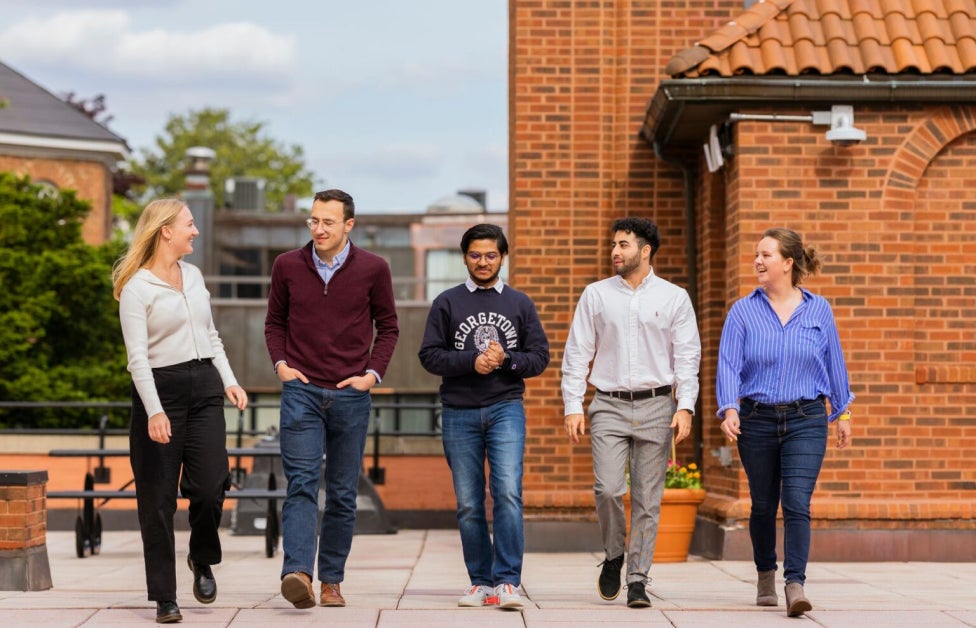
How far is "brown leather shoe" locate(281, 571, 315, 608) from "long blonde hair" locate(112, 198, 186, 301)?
1537 mm

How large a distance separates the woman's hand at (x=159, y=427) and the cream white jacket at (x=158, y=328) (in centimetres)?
3

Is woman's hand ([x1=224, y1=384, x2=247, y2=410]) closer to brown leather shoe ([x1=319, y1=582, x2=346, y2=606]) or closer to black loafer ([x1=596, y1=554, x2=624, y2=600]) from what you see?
brown leather shoe ([x1=319, y1=582, x2=346, y2=606])

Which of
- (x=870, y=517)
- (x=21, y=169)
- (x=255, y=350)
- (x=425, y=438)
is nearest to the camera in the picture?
(x=870, y=517)

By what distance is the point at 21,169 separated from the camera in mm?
40406

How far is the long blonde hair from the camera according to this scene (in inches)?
275

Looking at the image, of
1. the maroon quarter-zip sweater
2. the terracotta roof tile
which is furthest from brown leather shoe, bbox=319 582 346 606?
the terracotta roof tile

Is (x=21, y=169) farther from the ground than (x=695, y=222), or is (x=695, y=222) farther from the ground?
(x=21, y=169)

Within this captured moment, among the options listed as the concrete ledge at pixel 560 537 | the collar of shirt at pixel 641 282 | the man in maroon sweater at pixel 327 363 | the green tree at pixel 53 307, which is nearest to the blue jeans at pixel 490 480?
the man in maroon sweater at pixel 327 363

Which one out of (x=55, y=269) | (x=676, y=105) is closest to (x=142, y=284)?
(x=676, y=105)

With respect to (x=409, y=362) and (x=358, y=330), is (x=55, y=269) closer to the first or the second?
(x=409, y=362)

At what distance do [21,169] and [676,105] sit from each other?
33.0 m

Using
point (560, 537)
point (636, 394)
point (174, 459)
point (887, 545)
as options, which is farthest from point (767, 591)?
point (560, 537)

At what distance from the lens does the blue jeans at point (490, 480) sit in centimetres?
745

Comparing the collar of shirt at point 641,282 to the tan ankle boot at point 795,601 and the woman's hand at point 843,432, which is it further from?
the tan ankle boot at point 795,601
